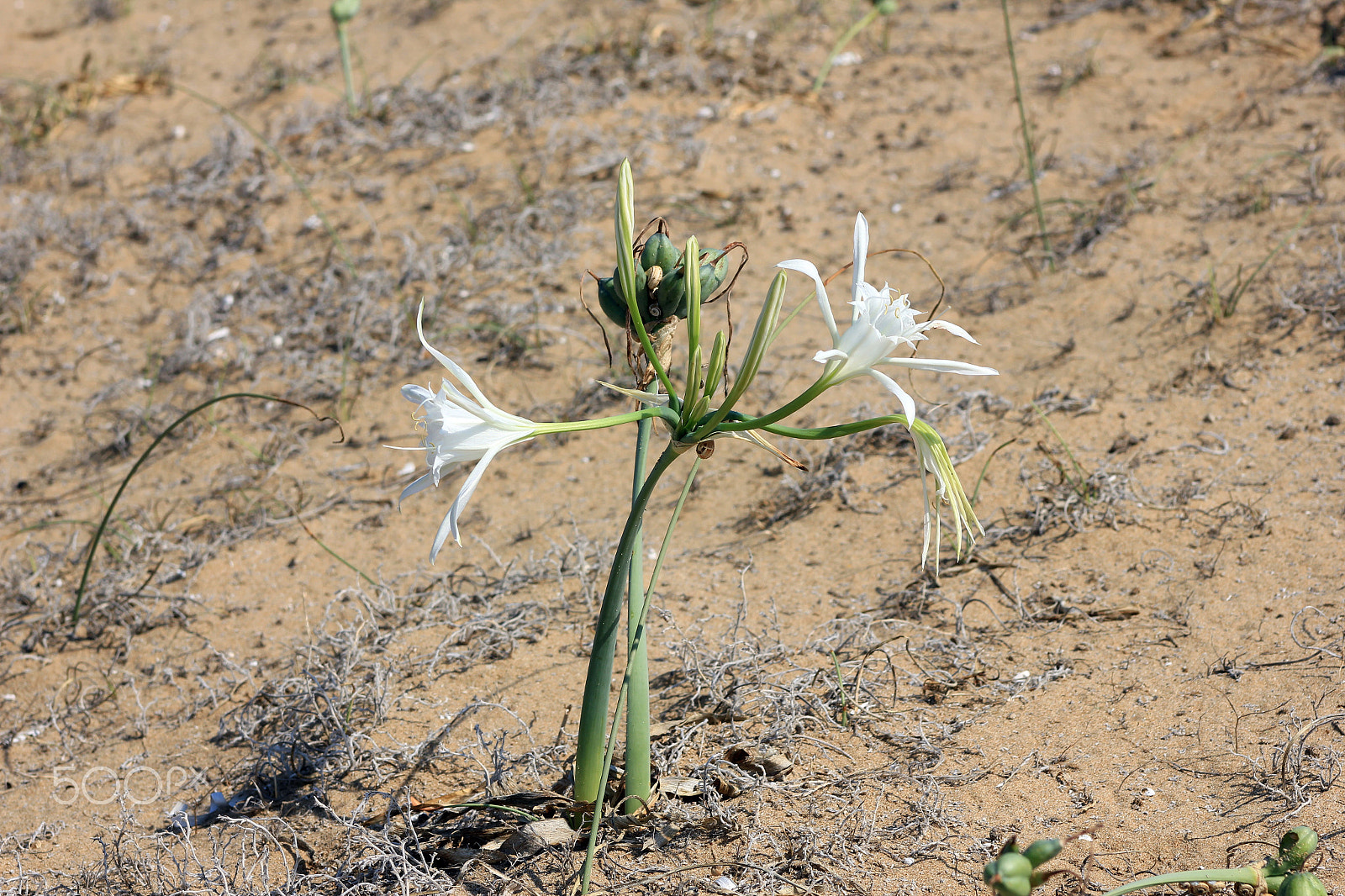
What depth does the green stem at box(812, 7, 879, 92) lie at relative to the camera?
13.9 feet

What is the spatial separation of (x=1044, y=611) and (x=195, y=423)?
2604 millimetres

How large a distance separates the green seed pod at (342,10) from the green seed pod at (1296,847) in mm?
4253

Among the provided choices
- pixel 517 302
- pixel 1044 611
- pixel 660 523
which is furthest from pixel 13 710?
pixel 1044 611

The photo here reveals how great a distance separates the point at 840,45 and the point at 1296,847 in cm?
369

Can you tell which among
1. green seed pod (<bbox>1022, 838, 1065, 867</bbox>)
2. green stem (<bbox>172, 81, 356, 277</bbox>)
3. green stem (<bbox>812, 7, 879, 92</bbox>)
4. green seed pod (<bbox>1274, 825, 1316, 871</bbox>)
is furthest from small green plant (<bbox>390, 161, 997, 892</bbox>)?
green stem (<bbox>812, 7, 879, 92</bbox>)

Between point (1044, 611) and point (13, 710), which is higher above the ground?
point (1044, 611)

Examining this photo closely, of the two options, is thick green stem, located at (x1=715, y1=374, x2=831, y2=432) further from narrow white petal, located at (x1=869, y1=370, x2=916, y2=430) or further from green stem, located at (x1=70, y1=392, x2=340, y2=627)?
green stem, located at (x1=70, y1=392, x2=340, y2=627)

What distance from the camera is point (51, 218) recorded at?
12.9ft

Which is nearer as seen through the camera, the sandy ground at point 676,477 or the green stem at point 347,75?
the sandy ground at point 676,477

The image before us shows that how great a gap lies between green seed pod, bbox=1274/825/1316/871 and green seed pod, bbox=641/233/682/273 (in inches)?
43.6

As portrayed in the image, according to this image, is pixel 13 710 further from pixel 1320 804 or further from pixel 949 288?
pixel 949 288

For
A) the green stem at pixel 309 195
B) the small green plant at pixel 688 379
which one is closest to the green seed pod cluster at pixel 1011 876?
the small green plant at pixel 688 379

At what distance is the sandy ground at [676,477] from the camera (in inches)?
69.0

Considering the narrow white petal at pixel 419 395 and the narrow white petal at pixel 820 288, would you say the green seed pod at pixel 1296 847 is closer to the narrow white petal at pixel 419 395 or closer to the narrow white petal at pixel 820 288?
the narrow white petal at pixel 820 288
